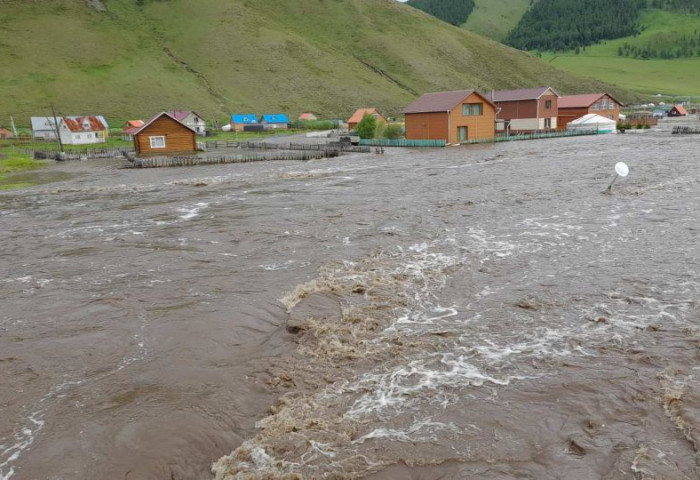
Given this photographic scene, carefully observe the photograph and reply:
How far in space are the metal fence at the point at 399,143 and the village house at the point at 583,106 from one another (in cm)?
2551

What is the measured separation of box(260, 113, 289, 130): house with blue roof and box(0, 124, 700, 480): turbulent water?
3195 inches

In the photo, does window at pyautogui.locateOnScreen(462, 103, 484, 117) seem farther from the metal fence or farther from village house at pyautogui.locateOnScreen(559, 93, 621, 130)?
village house at pyautogui.locateOnScreen(559, 93, 621, 130)

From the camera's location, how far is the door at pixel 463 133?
60609mm

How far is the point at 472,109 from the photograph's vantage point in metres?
60.9

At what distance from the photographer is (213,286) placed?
15.3 metres

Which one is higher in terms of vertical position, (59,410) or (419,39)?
(419,39)

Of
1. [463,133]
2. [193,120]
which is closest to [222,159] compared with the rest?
[463,133]

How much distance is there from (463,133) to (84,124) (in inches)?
2080

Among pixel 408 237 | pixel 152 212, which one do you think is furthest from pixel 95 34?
pixel 408 237

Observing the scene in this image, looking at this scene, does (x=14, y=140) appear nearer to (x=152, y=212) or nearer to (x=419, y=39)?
(x=152, y=212)

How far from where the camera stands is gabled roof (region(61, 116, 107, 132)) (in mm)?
76188

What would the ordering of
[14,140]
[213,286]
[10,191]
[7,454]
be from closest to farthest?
[7,454] < [213,286] < [10,191] < [14,140]

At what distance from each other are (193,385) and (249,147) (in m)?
61.2

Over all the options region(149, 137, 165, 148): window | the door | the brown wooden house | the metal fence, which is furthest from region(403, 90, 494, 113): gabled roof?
region(149, 137, 165, 148): window
